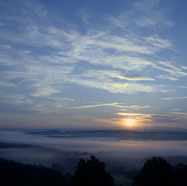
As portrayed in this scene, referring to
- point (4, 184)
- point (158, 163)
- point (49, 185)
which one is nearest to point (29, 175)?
point (4, 184)

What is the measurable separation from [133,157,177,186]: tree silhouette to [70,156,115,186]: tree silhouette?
151 inches

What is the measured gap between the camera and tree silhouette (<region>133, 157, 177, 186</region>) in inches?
828

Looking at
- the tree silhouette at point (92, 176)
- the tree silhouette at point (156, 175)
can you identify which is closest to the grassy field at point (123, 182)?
the tree silhouette at point (156, 175)

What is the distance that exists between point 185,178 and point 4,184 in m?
22.9

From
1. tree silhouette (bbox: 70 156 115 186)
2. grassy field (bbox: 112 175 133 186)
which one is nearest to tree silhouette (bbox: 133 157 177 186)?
tree silhouette (bbox: 70 156 115 186)

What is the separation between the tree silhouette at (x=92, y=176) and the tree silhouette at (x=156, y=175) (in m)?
→ 3.83

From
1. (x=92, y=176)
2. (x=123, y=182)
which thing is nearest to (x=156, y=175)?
(x=92, y=176)

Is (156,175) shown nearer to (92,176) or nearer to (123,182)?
(92,176)

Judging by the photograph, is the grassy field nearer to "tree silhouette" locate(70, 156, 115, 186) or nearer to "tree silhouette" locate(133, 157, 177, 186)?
"tree silhouette" locate(133, 157, 177, 186)

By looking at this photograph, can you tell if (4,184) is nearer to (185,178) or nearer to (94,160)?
(94,160)

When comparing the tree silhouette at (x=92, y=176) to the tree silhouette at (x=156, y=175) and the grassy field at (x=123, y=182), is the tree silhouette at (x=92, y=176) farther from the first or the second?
the grassy field at (x=123, y=182)

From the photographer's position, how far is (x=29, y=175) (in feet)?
155

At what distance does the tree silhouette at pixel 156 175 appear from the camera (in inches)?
828

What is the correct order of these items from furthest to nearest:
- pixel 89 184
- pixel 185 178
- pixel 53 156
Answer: pixel 53 156, pixel 185 178, pixel 89 184
